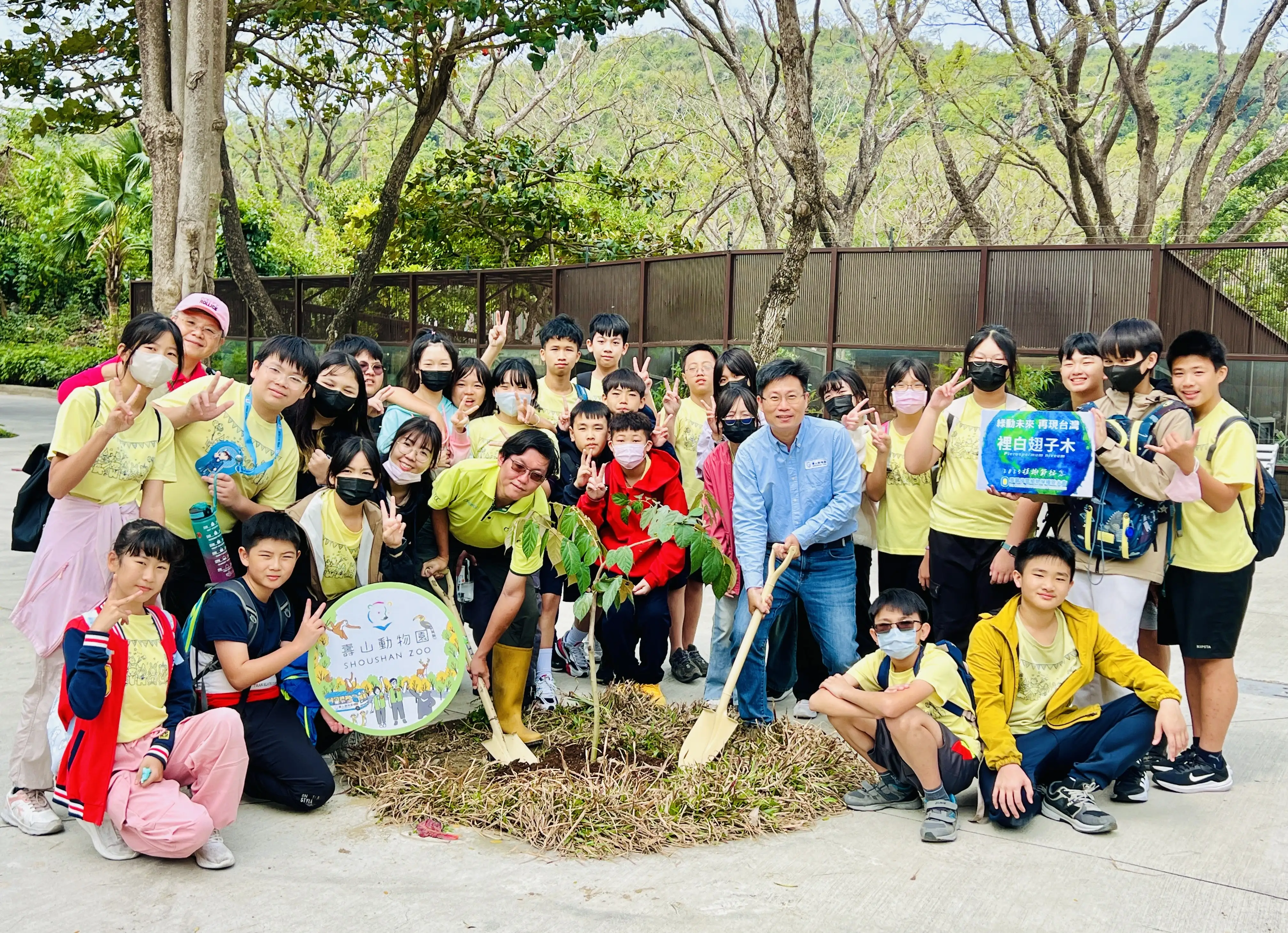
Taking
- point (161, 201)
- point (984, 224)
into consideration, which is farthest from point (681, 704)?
point (984, 224)

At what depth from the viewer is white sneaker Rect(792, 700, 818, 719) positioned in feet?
16.3

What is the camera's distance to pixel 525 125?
29609 mm

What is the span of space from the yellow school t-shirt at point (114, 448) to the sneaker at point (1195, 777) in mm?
3615

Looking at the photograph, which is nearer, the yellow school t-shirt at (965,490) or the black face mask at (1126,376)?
the black face mask at (1126,376)

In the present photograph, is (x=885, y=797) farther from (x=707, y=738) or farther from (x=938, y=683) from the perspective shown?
(x=707, y=738)

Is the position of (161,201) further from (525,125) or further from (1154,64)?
(525,125)

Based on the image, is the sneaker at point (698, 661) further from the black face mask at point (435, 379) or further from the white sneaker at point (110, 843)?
the white sneaker at point (110, 843)

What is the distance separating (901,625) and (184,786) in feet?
7.48

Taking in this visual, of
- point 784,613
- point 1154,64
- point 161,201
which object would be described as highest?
point 1154,64

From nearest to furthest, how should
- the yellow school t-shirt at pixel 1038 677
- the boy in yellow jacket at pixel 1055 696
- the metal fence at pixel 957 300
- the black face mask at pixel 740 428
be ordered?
the boy in yellow jacket at pixel 1055 696
the yellow school t-shirt at pixel 1038 677
the black face mask at pixel 740 428
the metal fence at pixel 957 300

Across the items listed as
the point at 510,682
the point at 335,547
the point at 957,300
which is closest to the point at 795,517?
the point at 510,682

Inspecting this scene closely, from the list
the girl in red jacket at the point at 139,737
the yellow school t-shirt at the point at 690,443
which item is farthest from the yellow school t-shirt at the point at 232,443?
the yellow school t-shirt at the point at 690,443

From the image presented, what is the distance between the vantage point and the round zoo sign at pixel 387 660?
407cm

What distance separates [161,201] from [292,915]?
738cm
